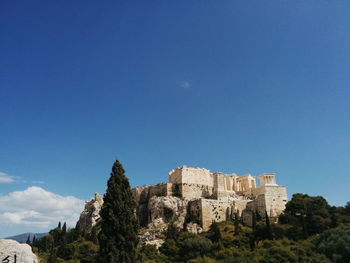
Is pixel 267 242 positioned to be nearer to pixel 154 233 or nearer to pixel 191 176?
pixel 154 233

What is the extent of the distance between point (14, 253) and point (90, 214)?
56.5 metres

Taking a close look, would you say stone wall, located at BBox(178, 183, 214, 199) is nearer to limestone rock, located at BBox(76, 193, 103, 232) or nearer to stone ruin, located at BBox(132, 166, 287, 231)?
stone ruin, located at BBox(132, 166, 287, 231)

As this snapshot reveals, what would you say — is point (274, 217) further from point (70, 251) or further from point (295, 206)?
point (70, 251)

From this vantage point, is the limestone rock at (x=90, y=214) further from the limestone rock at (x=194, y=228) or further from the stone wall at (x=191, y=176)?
the limestone rock at (x=194, y=228)

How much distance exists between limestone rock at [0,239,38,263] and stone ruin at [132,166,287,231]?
4246 cm

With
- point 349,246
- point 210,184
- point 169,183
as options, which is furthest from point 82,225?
point 349,246

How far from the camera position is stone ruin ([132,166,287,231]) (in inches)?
2128

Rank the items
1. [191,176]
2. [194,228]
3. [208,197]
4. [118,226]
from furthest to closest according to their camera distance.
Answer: [191,176]
[208,197]
[194,228]
[118,226]

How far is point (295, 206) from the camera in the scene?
164 ft

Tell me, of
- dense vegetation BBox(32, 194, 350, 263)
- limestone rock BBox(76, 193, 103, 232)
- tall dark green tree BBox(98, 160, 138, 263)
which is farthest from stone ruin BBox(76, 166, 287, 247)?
tall dark green tree BBox(98, 160, 138, 263)

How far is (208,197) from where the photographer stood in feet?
203

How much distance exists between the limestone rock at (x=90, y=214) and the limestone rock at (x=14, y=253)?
53482 millimetres

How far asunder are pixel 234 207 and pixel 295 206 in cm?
1040

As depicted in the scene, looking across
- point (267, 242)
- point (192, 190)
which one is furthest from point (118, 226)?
point (192, 190)
